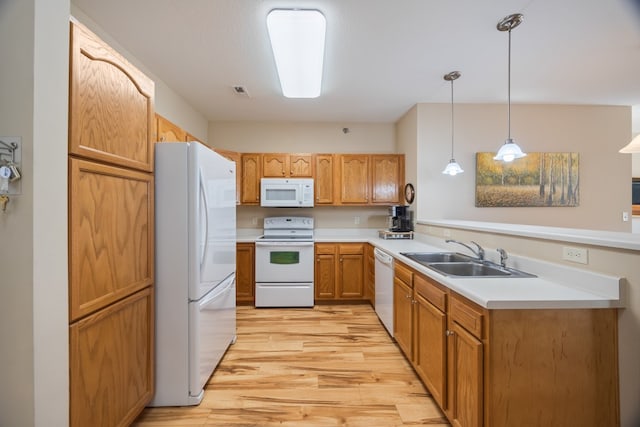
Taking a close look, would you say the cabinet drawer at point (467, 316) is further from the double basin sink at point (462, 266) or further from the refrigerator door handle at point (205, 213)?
the refrigerator door handle at point (205, 213)

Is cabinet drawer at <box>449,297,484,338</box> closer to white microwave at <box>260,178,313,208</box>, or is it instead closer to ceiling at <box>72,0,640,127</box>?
ceiling at <box>72,0,640,127</box>

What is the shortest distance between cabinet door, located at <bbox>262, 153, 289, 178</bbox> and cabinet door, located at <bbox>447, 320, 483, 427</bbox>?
2949 millimetres

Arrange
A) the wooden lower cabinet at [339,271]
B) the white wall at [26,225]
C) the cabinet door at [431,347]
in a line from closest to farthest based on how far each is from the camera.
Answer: the white wall at [26,225]
the cabinet door at [431,347]
the wooden lower cabinet at [339,271]

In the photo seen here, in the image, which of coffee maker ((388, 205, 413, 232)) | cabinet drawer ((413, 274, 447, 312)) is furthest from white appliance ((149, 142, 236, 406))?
coffee maker ((388, 205, 413, 232))

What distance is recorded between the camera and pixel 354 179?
394 cm

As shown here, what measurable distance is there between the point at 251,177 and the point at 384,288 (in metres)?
2.35

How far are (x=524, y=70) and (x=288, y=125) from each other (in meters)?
2.91

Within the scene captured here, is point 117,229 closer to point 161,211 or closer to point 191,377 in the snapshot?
point 161,211

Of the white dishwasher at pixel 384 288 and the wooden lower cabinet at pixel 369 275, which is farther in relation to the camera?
the wooden lower cabinet at pixel 369 275

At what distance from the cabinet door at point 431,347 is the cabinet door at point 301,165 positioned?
2.40 m

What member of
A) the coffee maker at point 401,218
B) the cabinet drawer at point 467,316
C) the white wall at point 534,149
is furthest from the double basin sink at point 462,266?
the coffee maker at point 401,218

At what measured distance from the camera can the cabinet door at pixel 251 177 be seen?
3.88 meters

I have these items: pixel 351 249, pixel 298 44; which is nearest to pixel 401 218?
pixel 351 249

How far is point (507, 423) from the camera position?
47.7 inches
